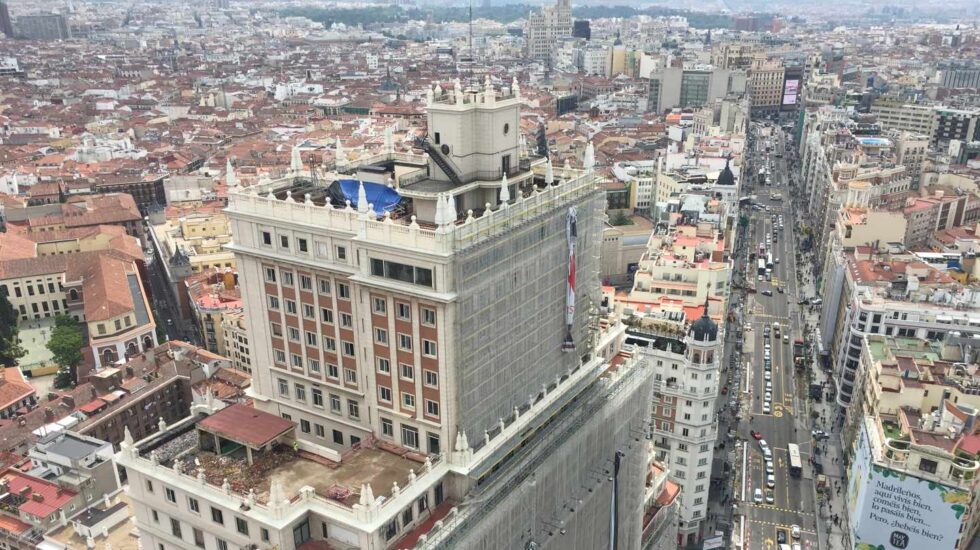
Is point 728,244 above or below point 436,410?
below

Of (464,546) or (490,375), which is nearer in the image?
(464,546)

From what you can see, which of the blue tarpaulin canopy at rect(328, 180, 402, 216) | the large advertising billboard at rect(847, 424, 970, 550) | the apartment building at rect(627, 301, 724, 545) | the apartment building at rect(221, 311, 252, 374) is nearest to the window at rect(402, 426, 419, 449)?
the blue tarpaulin canopy at rect(328, 180, 402, 216)

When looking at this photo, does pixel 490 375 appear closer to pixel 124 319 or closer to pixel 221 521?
pixel 221 521

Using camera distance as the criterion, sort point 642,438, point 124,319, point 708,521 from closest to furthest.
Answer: point 642,438
point 708,521
point 124,319

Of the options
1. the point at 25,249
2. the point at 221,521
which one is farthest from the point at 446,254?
the point at 25,249

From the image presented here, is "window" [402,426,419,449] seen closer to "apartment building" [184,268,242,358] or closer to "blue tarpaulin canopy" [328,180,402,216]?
"blue tarpaulin canopy" [328,180,402,216]

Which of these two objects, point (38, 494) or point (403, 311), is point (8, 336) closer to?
point (38, 494)

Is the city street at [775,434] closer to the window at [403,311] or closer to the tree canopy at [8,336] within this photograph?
the window at [403,311]
